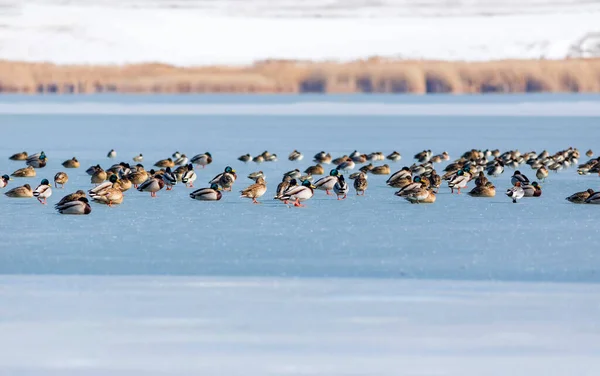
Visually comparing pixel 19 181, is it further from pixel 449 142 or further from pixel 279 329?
pixel 449 142

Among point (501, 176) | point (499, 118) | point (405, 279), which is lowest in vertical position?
point (499, 118)

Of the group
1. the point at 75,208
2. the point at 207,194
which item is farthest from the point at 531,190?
the point at 75,208

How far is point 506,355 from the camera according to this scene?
8.45 m

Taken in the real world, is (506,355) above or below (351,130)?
above

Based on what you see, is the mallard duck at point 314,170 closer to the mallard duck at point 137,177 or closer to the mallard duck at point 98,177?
the mallard duck at point 137,177

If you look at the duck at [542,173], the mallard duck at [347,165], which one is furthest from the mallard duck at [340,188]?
the mallard duck at [347,165]

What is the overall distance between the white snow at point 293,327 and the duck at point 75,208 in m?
5.43

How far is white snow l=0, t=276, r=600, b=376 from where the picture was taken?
26.8ft

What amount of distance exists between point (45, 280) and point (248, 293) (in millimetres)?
2133

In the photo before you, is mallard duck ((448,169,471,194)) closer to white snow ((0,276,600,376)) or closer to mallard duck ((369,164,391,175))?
mallard duck ((369,164,391,175))

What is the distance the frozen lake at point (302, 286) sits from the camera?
8445mm

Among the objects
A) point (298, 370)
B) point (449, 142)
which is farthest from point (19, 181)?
point (449, 142)

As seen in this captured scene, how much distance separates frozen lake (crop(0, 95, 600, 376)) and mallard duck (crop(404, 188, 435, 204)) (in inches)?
10.4

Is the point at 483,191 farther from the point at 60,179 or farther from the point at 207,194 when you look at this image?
the point at 60,179
